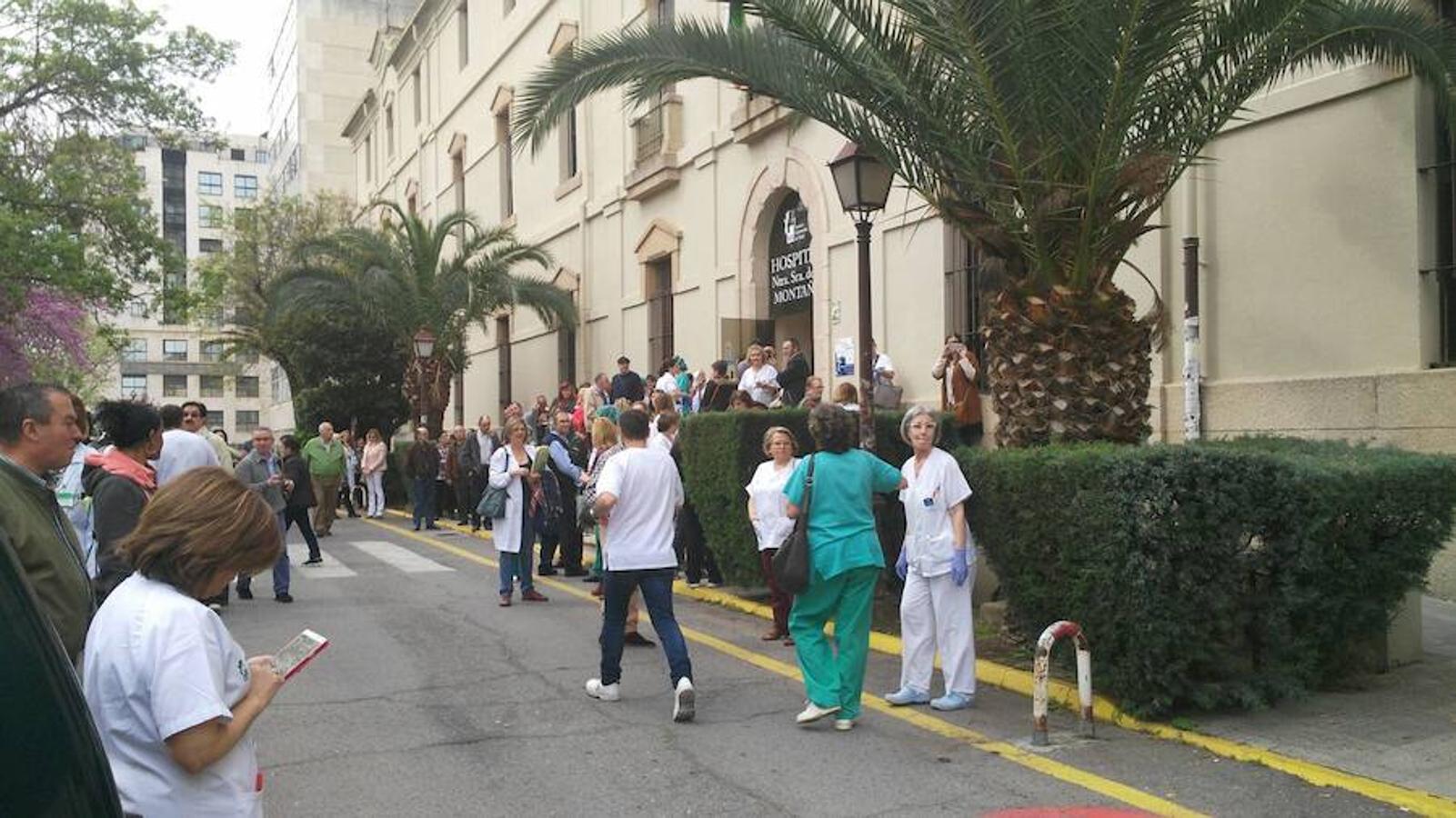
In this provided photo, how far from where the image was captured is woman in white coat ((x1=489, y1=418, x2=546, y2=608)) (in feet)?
34.2

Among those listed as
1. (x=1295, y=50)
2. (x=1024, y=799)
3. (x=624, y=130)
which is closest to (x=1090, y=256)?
(x=1295, y=50)

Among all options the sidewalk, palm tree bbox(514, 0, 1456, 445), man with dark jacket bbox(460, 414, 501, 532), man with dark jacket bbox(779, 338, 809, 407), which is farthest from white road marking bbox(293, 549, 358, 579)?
the sidewalk

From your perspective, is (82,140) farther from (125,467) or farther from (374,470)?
(125,467)

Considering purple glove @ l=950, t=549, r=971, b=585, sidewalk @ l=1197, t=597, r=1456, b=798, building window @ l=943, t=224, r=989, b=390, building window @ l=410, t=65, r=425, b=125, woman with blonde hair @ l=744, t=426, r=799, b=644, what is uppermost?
building window @ l=410, t=65, r=425, b=125

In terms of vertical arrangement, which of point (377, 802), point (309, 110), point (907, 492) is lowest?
point (377, 802)

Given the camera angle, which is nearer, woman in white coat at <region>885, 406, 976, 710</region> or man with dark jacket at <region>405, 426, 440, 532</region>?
woman in white coat at <region>885, 406, 976, 710</region>

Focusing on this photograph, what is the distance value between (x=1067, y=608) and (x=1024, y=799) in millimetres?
1609

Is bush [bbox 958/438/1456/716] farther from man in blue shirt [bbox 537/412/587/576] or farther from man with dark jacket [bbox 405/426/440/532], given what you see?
man with dark jacket [bbox 405/426/440/532]

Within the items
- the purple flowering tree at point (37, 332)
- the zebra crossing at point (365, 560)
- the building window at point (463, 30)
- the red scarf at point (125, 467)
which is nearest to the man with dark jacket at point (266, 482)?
the zebra crossing at point (365, 560)

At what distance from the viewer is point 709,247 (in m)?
19.6

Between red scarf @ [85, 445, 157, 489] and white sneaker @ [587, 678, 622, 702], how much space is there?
2.62 m

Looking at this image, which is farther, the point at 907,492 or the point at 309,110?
the point at 309,110

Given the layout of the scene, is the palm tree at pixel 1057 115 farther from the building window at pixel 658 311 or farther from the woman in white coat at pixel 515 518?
the building window at pixel 658 311

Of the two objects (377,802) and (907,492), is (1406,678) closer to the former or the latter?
(907,492)
